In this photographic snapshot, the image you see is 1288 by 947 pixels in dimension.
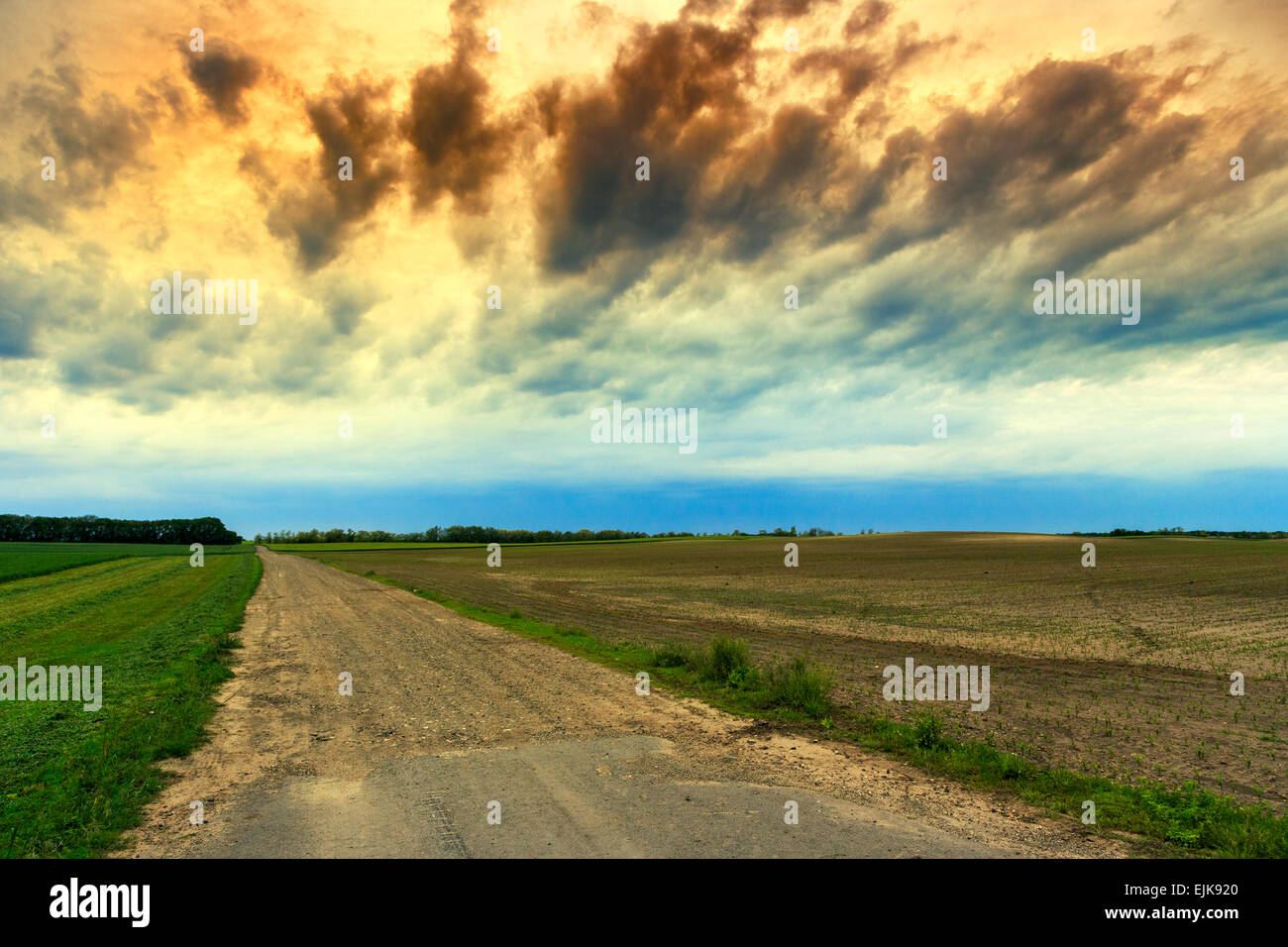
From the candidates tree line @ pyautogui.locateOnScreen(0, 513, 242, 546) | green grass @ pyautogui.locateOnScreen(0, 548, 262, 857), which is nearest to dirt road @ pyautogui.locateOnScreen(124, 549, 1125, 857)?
green grass @ pyautogui.locateOnScreen(0, 548, 262, 857)

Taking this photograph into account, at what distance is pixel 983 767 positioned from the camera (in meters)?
8.82

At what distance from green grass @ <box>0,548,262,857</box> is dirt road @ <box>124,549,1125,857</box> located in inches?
20.7

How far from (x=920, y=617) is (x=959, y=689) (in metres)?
14.8

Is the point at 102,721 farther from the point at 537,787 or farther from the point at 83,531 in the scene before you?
the point at 83,531

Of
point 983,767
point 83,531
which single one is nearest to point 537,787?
point 983,767

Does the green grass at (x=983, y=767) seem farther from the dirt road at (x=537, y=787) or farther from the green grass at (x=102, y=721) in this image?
the green grass at (x=102, y=721)

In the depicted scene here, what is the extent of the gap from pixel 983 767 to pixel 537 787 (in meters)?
6.12

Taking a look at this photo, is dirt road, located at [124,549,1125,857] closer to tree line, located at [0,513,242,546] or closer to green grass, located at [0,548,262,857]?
green grass, located at [0,548,262,857]

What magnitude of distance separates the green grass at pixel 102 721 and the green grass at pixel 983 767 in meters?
9.22

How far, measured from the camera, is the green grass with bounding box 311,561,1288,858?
21.8 feet

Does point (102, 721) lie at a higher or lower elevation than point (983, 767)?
higher
